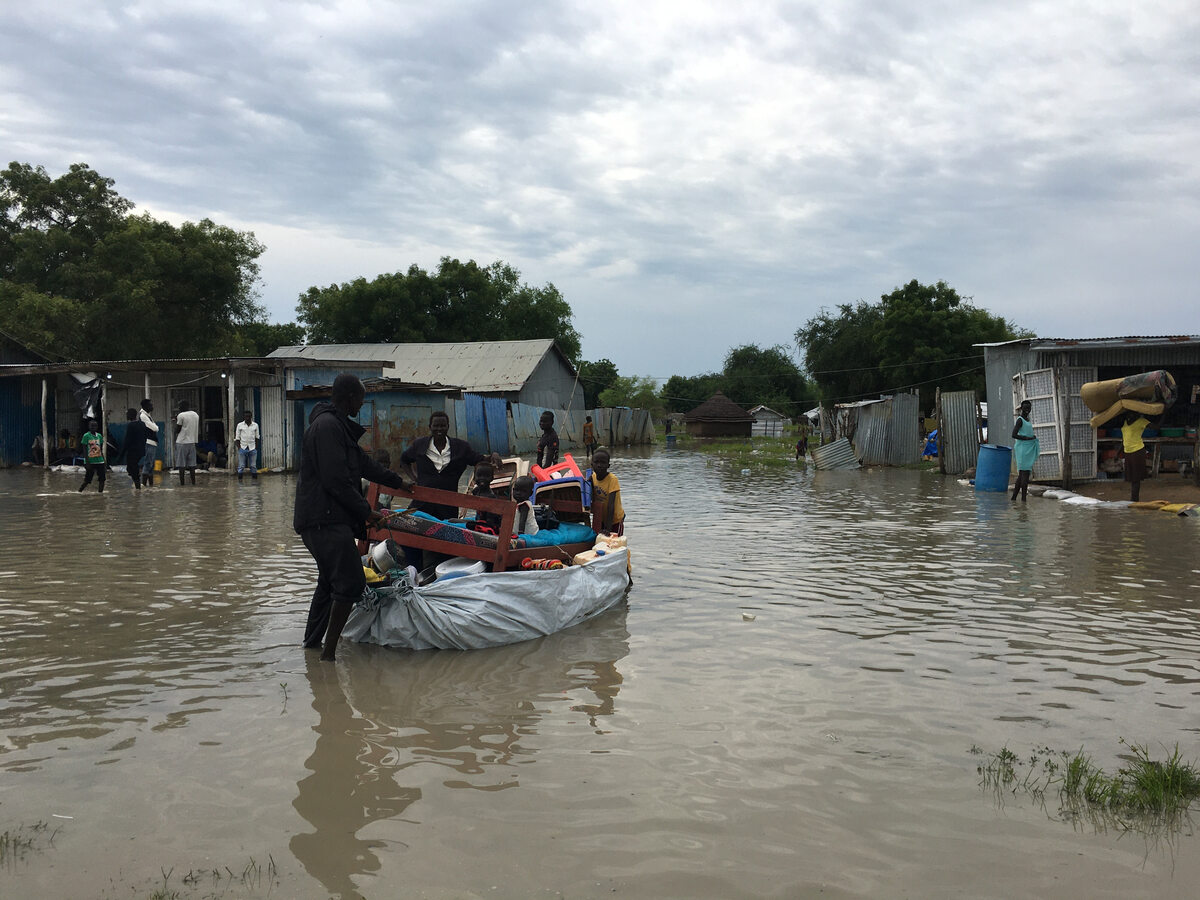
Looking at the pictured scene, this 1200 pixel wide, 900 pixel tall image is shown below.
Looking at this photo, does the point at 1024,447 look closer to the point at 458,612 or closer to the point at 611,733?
the point at 458,612

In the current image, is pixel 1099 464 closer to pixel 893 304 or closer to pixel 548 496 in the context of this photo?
pixel 548 496

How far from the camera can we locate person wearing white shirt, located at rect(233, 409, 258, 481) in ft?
70.2

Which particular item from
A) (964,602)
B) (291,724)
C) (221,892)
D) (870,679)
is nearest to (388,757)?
(291,724)

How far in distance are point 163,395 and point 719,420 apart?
41.0m

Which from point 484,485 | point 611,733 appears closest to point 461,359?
point 484,485

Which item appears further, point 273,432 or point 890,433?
point 890,433

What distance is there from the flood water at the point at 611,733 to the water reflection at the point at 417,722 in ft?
0.06

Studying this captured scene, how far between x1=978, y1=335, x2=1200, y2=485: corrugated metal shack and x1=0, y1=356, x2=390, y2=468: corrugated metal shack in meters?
15.7

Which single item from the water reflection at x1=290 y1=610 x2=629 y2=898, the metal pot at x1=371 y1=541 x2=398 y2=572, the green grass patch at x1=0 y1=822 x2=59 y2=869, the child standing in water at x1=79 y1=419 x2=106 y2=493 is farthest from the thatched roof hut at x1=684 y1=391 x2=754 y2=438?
the green grass patch at x1=0 y1=822 x2=59 y2=869

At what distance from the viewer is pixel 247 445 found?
21406 millimetres

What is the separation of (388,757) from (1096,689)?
4.12 meters

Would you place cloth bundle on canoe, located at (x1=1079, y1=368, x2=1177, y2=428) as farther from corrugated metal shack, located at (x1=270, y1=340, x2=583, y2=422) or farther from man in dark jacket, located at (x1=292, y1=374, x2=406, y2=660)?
corrugated metal shack, located at (x1=270, y1=340, x2=583, y2=422)

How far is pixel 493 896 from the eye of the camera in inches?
127

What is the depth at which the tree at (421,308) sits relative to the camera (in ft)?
171
